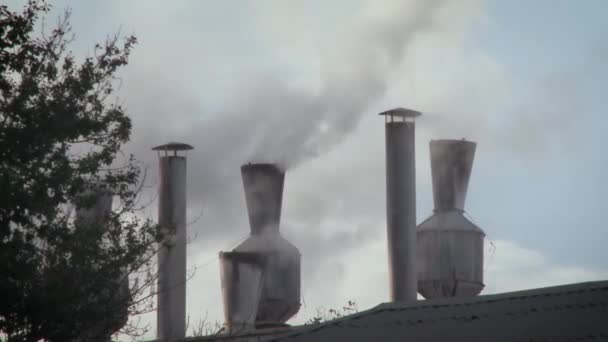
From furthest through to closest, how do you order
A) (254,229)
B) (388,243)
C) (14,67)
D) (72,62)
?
(254,229) < (388,243) < (72,62) < (14,67)

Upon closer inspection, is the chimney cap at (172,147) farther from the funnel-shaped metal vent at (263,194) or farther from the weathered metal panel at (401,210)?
the weathered metal panel at (401,210)

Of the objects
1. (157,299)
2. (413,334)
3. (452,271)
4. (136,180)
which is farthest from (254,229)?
(413,334)

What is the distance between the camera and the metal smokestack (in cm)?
3162

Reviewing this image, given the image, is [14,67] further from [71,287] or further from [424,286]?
[424,286]

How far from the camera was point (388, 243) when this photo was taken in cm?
3206

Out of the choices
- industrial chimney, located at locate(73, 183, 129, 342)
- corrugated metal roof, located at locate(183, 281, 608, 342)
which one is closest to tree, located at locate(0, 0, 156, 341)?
industrial chimney, located at locate(73, 183, 129, 342)

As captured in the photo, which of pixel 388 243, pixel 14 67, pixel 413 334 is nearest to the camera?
pixel 413 334

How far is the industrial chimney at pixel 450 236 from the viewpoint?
32.3m

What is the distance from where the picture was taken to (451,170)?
32312 mm

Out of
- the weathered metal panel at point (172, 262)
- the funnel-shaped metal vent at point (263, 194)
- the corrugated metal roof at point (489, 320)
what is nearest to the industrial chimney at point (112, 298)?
the corrugated metal roof at point (489, 320)

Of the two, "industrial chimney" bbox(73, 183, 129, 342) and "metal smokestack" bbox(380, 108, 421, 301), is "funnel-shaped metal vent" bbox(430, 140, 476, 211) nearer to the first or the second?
"metal smokestack" bbox(380, 108, 421, 301)

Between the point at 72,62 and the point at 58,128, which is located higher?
the point at 72,62

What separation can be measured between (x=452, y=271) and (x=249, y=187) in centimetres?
575

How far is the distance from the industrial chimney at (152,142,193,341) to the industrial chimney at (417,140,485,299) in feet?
21.5
